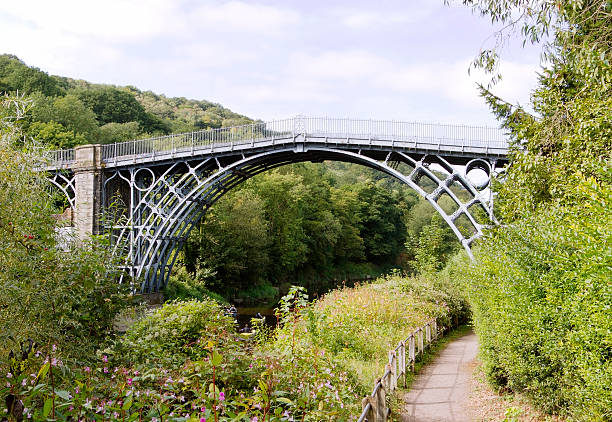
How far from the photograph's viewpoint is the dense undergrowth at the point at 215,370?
3.06 metres

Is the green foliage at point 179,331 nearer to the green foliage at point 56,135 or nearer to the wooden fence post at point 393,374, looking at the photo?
the wooden fence post at point 393,374

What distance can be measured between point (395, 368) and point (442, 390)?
4.48ft

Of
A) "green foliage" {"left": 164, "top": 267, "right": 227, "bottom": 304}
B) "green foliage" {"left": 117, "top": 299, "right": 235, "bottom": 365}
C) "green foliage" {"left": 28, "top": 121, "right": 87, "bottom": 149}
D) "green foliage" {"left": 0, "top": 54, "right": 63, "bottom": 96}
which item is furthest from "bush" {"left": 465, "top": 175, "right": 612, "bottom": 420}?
"green foliage" {"left": 0, "top": 54, "right": 63, "bottom": 96}

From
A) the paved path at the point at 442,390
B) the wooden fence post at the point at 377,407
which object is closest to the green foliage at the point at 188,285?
the paved path at the point at 442,390

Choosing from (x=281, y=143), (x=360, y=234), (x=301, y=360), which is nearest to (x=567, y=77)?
(x=301, y=360)

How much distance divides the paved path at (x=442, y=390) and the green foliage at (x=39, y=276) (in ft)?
14.4

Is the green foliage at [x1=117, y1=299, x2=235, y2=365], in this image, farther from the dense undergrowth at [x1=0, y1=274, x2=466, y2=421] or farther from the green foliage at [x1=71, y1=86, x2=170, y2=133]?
the green foliage at [x1=71, y1=86, x2=170, y2=133]

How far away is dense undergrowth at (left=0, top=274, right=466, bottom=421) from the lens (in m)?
3.06

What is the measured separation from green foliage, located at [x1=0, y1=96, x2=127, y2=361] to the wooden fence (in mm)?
2724

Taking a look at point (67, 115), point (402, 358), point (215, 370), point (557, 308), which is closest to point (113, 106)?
point (67, 115)

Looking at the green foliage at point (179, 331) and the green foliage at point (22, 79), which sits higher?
the green foliage at point (22, 79)

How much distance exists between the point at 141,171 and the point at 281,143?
710 centimetres

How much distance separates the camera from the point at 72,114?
120 ft

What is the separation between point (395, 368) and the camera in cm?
793
